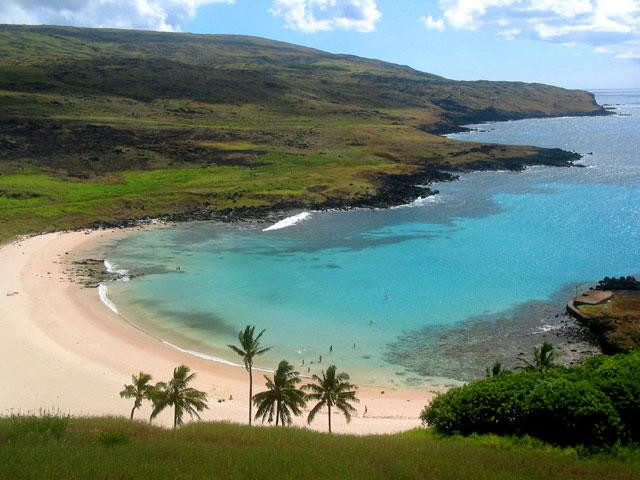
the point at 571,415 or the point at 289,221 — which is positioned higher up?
the point at 289,221

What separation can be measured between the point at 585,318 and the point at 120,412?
133 ft

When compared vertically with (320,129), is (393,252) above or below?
below

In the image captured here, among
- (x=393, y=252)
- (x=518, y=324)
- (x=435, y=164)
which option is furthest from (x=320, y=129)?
(x=518, y=324)

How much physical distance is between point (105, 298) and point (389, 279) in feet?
102

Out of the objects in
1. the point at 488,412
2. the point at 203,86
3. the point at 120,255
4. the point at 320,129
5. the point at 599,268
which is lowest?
the point at 488,412

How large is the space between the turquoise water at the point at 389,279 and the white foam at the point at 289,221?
1.33 m

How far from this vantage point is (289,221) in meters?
94.9

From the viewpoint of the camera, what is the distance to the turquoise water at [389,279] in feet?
167

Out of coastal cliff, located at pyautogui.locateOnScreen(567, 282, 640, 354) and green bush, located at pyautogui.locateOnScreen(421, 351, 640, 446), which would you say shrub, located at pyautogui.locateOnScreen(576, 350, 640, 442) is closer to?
green bush, located at pyautogui.locateOnScreen(421, 351, 640, 446)

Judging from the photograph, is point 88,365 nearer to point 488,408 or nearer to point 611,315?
point 488,408

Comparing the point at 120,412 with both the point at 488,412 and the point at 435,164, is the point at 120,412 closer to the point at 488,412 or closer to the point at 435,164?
the point at 488,412

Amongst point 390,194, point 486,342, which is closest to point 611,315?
point 486,342

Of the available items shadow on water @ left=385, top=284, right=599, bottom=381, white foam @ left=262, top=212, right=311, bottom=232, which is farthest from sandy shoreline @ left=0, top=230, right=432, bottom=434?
white foam @ left=262, top=212, right=311, bottom=232

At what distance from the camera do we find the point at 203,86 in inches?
7840
